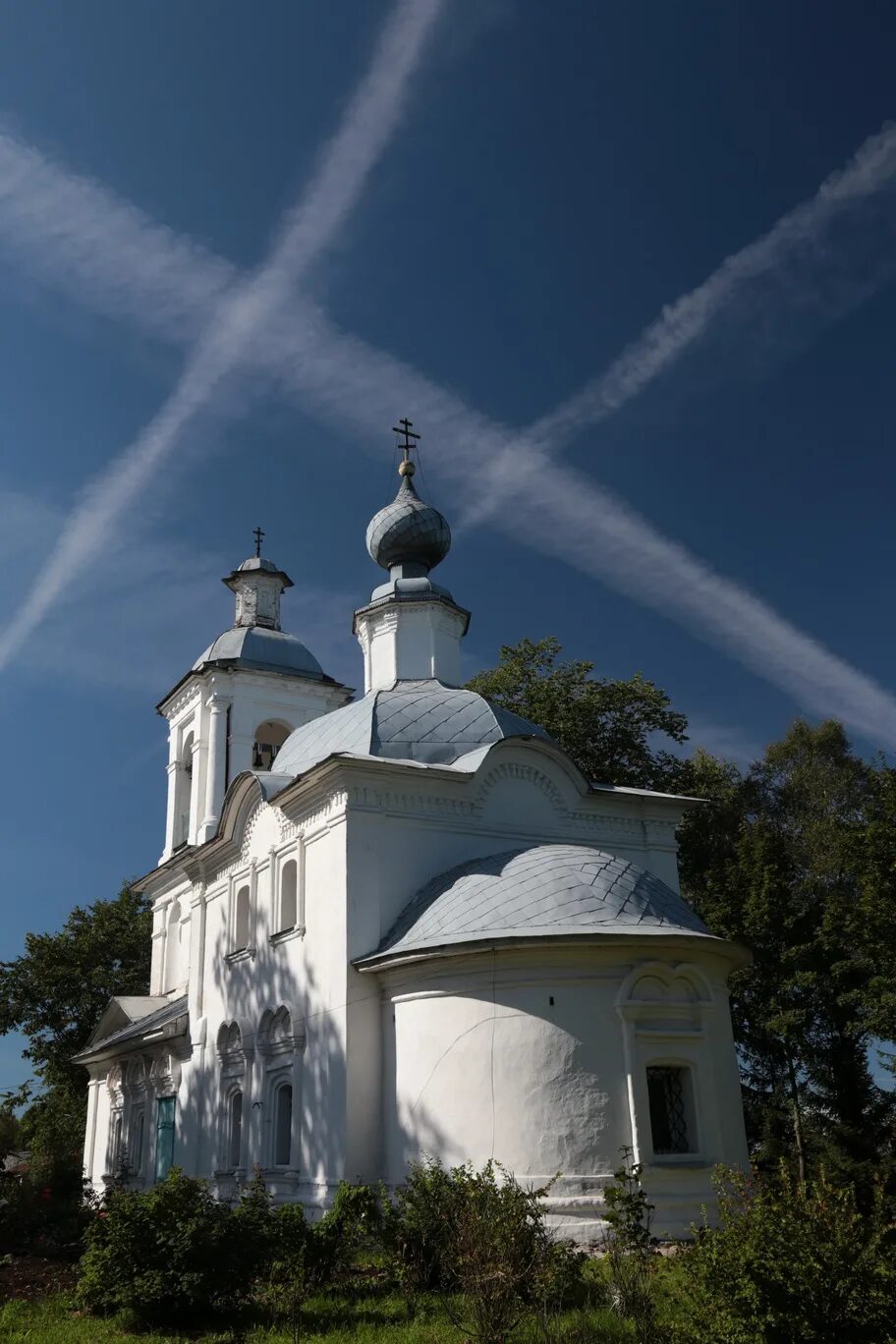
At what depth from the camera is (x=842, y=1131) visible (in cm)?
1619

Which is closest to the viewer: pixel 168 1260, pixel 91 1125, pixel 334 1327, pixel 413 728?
pixel 334 1327

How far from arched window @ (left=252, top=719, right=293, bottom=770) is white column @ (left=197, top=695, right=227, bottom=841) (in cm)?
79

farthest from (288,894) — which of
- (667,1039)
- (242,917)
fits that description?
(667,1039)

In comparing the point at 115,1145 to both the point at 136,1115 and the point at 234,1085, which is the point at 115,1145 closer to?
the point at 136,1115

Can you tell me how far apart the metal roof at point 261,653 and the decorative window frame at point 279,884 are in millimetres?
7367

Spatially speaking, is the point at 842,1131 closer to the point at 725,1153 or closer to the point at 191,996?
the point at 725,1153

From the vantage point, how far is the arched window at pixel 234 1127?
1530 cm

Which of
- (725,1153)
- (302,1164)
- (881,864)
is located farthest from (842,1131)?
(302,1164)

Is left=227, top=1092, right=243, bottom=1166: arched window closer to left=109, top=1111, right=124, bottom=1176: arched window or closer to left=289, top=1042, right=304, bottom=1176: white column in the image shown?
left=289, top=1042, right=304, bottom=1176: white column

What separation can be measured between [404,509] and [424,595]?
68.4 inches

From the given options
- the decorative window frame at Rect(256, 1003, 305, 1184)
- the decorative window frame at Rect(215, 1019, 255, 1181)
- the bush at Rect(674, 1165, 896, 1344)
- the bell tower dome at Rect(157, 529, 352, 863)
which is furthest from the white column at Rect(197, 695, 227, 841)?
the bush at Rect(674, 1165, 896, 1344)

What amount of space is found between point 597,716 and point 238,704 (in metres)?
7.49

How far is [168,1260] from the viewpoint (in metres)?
7.98

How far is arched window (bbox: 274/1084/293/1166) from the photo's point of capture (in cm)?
1379
